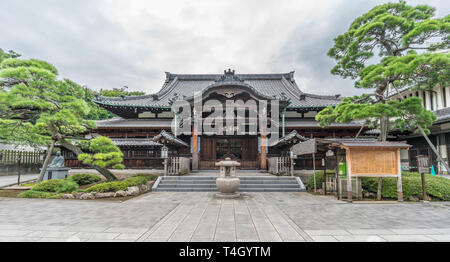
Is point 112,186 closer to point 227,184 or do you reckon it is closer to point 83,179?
point 83,179

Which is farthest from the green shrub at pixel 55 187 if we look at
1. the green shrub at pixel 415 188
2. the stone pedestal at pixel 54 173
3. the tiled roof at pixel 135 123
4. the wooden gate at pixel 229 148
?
the green shrub at pixel 415 188

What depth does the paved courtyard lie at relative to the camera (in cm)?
433

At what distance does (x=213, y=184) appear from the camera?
37.0ft

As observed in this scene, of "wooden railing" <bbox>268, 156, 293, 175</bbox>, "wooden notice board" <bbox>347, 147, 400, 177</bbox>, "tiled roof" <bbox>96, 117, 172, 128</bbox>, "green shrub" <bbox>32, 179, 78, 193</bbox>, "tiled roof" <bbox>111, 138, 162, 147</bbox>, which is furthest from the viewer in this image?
"tiled roof" <bbox>96, 117, 172, 128</bbox>

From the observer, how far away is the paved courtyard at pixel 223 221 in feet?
14.2

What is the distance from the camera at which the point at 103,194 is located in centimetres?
894

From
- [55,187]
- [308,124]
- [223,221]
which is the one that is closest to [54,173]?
[55,187]

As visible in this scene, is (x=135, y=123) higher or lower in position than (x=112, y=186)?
higher

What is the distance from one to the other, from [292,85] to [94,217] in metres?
21.0

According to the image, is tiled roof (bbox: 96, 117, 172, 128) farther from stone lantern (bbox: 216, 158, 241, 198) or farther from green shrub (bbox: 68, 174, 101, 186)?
stone lantern (bbox: 216, 158, 241, 198)

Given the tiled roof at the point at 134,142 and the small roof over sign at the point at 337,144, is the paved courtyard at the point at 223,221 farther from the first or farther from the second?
the tiled roof at the point at 134,142

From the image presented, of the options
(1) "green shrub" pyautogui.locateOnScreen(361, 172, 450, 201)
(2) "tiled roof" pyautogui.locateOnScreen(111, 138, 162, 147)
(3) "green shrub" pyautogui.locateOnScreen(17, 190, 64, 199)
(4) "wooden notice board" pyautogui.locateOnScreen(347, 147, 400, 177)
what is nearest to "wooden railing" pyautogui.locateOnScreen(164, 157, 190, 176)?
(2) "tiled roof" pyautogui.locateOnScreen(111, 138, 162, 147)

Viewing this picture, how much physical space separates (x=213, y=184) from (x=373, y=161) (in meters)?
7.51

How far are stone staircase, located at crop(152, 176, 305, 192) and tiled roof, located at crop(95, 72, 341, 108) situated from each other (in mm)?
6056
